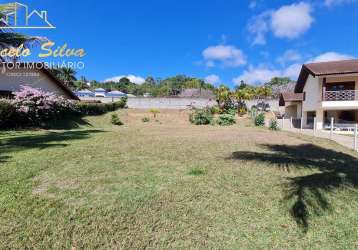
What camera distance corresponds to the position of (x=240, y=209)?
456 cm

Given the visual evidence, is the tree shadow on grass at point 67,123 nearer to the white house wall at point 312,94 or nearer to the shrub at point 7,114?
the shrub at point 7,114

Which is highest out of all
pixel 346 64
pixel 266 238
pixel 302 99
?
pixel 346 64

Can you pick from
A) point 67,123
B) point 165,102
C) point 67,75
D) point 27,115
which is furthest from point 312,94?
point 67,75

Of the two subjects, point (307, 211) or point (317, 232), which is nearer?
point (317, 232)

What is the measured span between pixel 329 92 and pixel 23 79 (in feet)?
78.6

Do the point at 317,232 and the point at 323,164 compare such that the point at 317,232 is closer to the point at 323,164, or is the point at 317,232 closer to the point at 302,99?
the point at 323,164

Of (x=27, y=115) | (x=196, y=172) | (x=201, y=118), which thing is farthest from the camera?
(x=201, y=118)

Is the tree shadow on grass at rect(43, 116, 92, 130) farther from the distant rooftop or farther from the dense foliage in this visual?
the distant rooftop

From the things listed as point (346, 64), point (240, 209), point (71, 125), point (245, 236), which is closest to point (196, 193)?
point (240, 209)

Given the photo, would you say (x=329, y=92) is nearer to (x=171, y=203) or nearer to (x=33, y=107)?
(x=33, y=107)

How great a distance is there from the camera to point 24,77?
70.4ft

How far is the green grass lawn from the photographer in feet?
12.2

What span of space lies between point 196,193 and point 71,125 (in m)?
16.9

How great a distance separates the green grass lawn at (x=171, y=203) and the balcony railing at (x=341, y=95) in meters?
19.8
